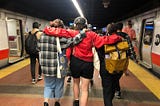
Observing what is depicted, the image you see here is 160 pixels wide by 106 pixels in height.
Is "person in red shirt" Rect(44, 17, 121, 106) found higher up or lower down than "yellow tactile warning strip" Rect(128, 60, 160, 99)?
higher up

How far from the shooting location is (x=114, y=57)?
3.60 meters

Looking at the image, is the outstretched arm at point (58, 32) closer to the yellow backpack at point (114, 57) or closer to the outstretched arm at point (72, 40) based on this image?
the outstretched arm at point (72, 40)

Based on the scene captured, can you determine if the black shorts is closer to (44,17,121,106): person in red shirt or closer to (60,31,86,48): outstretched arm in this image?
(44,17,121,106): person in red shirt

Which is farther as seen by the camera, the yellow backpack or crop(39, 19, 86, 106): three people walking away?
crop(39, 19, 86, 106): three people walking away

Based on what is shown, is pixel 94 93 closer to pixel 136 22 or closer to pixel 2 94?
pixel 2 94

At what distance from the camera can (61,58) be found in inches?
151

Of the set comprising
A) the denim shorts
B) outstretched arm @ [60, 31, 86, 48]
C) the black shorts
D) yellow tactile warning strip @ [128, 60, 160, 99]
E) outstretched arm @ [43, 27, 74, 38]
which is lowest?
yellow tactile warning strip @ [128, 60, 160, 99]

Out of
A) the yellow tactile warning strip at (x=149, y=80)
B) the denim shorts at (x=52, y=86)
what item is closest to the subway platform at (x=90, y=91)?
the yellow tactile warning strip at (x=149, y=80)

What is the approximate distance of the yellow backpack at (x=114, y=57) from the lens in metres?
3.59

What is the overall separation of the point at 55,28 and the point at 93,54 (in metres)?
0.73

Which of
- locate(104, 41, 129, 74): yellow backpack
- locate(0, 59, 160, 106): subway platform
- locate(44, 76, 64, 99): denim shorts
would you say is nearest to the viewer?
locate(104, 41, 129, 74): yellow backpack

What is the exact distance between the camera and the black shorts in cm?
377

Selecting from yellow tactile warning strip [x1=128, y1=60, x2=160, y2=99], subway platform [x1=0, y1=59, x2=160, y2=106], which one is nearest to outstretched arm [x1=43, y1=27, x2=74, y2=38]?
subway platform [x1=0, y1=59, x2=160, y2=106]

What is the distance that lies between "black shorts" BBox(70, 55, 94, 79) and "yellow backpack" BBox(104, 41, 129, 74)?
0.31m
